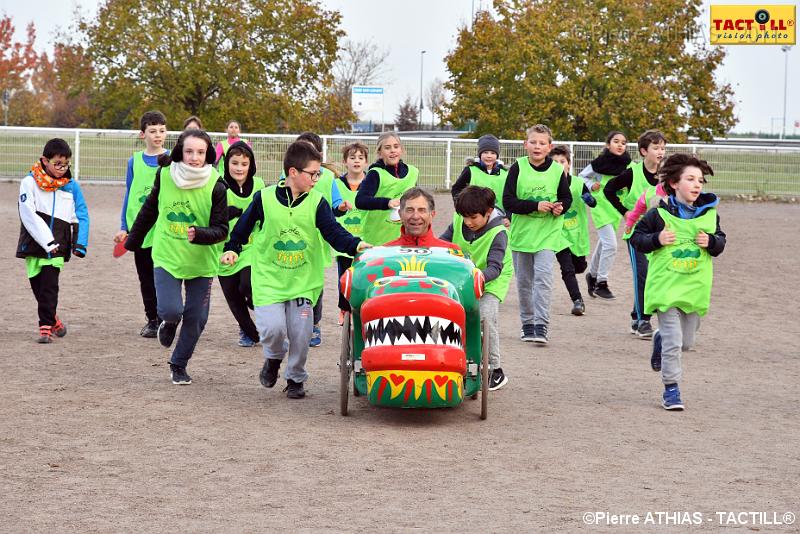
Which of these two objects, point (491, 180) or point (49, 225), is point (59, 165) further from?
point (491, 180)

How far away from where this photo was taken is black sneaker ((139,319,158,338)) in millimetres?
11445

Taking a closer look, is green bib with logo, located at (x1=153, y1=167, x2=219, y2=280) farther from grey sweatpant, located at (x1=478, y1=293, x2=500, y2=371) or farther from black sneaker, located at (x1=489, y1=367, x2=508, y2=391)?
black sneaker, located at (x1=489, y1=367, x2=508, y2=391)

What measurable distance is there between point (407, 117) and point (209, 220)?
255 feet

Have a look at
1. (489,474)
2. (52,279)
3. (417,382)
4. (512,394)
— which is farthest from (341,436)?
(52,279)

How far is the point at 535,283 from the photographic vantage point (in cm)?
1159

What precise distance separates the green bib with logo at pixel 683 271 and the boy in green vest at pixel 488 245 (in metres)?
1.02

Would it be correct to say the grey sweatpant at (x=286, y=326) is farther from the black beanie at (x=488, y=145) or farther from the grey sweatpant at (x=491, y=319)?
the black beanie at (x=488, y=145)

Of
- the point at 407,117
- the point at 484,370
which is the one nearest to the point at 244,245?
the point at 484,370

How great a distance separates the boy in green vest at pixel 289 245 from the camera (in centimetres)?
847

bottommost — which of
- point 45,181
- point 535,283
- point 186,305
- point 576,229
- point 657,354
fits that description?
point 657,354

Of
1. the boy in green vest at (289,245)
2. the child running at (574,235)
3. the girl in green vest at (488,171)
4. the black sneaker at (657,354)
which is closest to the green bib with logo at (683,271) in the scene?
the black sneaker at (657,354)

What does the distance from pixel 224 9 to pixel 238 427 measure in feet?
116

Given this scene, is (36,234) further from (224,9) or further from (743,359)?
Answer: (224,9)

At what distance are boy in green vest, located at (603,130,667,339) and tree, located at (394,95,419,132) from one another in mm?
70824
